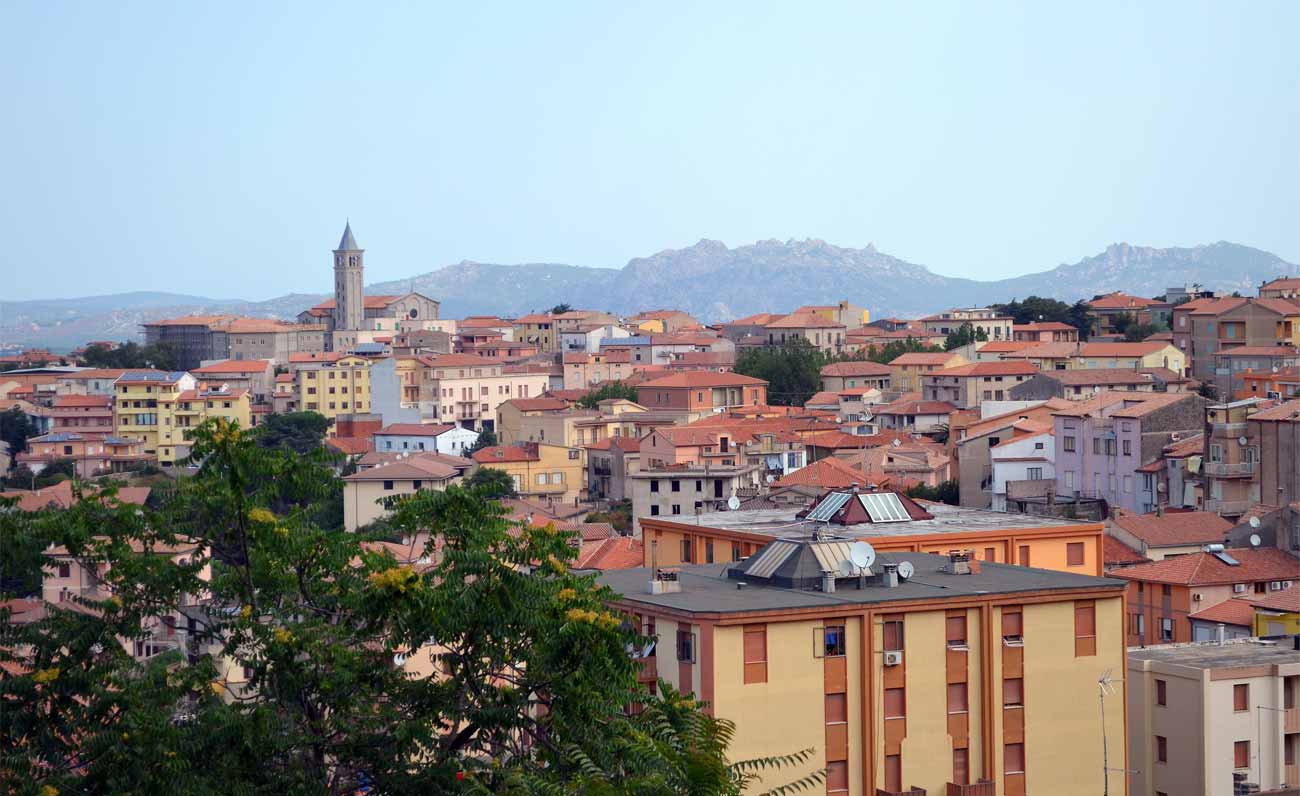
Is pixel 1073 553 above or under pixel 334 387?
under

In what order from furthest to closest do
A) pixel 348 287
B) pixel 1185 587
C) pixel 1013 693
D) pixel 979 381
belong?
pixel 348 287 → pixel 979 381 → pixel 1185 587 → pixel 1013 693

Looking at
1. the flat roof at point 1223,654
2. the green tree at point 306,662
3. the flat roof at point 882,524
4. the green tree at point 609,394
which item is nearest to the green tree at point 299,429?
the green tree at point 609,394

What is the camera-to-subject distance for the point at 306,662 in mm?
9961

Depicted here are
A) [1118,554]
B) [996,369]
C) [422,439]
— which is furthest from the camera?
[422,439]

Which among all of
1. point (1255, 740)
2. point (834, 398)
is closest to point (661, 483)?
point (834, 398)

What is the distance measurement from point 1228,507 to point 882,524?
13.7 metres

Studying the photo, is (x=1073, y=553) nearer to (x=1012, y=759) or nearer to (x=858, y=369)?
(x=1012, y=759)

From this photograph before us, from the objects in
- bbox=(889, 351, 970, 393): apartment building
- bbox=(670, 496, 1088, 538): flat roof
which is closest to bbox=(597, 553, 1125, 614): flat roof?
bbox=(670, 496, 1088, 538): flat roof

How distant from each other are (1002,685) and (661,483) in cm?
2689

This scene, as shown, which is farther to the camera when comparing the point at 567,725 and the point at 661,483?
the point at 661,483

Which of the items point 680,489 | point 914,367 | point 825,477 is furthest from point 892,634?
point 914,367

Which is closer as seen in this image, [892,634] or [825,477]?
[892,634]

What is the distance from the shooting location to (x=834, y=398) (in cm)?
6059

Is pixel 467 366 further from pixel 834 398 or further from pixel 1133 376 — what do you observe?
pixel 1133 376
